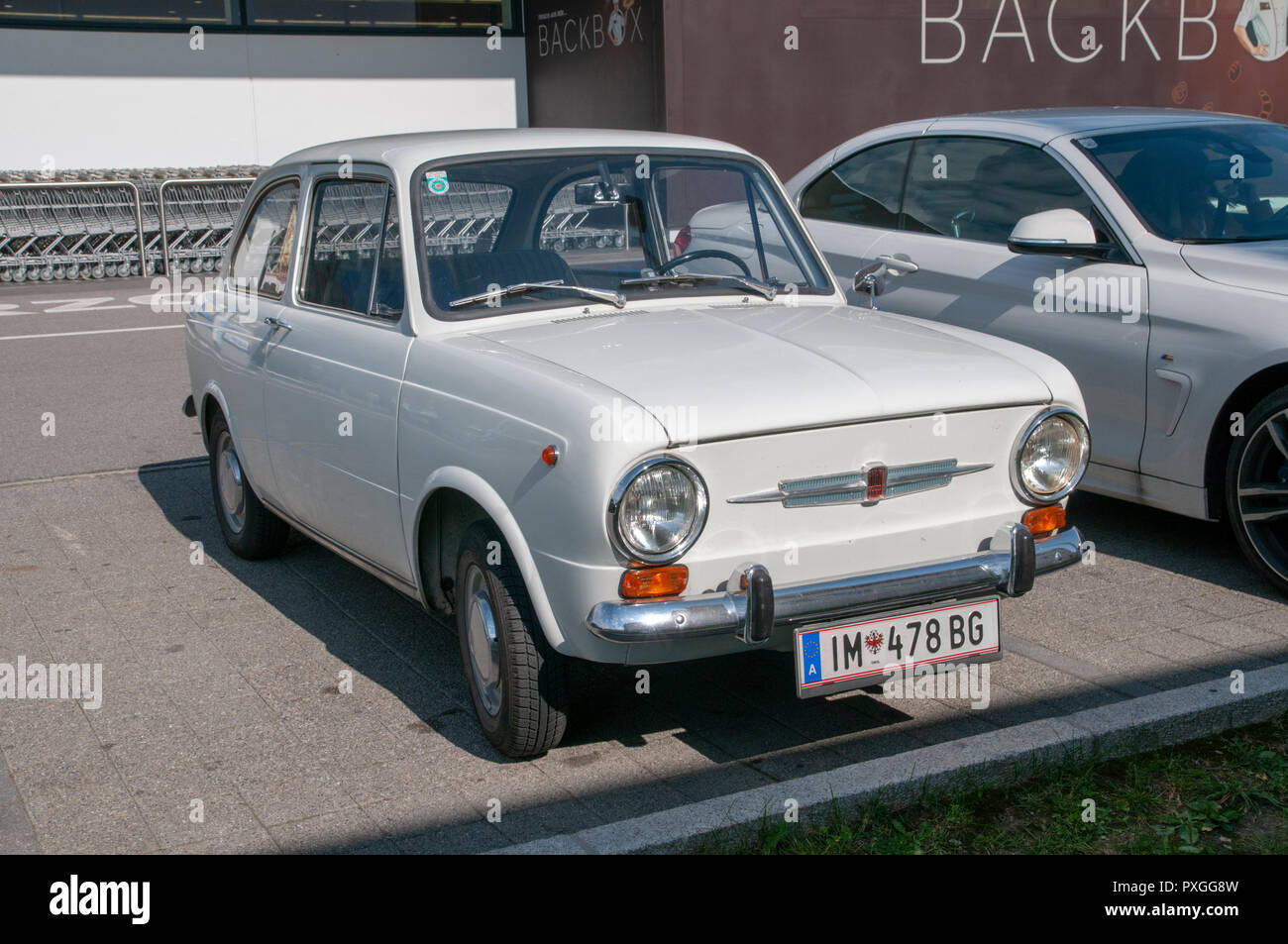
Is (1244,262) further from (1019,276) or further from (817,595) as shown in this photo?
(817,595)

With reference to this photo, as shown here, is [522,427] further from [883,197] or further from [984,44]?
[984,44]

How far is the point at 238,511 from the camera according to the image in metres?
6.10

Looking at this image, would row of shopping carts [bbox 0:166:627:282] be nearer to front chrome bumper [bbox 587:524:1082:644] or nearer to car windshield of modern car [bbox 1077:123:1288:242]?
car windshield of modern car [bbox 1077:123:1288:242]

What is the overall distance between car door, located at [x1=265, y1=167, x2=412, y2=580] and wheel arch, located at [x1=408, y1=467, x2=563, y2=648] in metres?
0.09

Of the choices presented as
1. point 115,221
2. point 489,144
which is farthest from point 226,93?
point 489,144

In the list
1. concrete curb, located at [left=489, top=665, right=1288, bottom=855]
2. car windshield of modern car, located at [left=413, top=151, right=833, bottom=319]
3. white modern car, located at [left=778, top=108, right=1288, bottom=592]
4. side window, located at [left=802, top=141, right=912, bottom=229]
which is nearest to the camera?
concrete curb, located at [left=489, top=665, right=1288, bottom=855]

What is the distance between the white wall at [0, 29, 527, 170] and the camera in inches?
717

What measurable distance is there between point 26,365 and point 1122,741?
10.1m

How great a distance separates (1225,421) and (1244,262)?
623 mm

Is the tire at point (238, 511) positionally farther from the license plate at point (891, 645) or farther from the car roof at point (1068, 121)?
the car roof at point (1068, 121)

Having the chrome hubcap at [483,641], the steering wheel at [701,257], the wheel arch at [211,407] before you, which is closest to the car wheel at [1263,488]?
the steering wheel at [701,257]

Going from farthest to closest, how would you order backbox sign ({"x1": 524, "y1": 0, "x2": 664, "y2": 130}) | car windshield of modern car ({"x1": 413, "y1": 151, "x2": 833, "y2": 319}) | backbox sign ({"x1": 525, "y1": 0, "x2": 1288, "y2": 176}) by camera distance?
backbox sign ({"x1": 524, "y1": 0, "x2": 664, "y2": 130})
backbox sign ({"x1": 525, "y1": 0, "x2": 1288, "y2": 176})
car windshield of modern car ({"x1": 413, "y1": 151, "x2": 833, "y2": 319})

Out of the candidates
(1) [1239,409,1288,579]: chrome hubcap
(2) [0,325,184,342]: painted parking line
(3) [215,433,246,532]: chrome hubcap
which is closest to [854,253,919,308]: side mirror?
(1) [1239,409,1288,579]: chrome hubcap
